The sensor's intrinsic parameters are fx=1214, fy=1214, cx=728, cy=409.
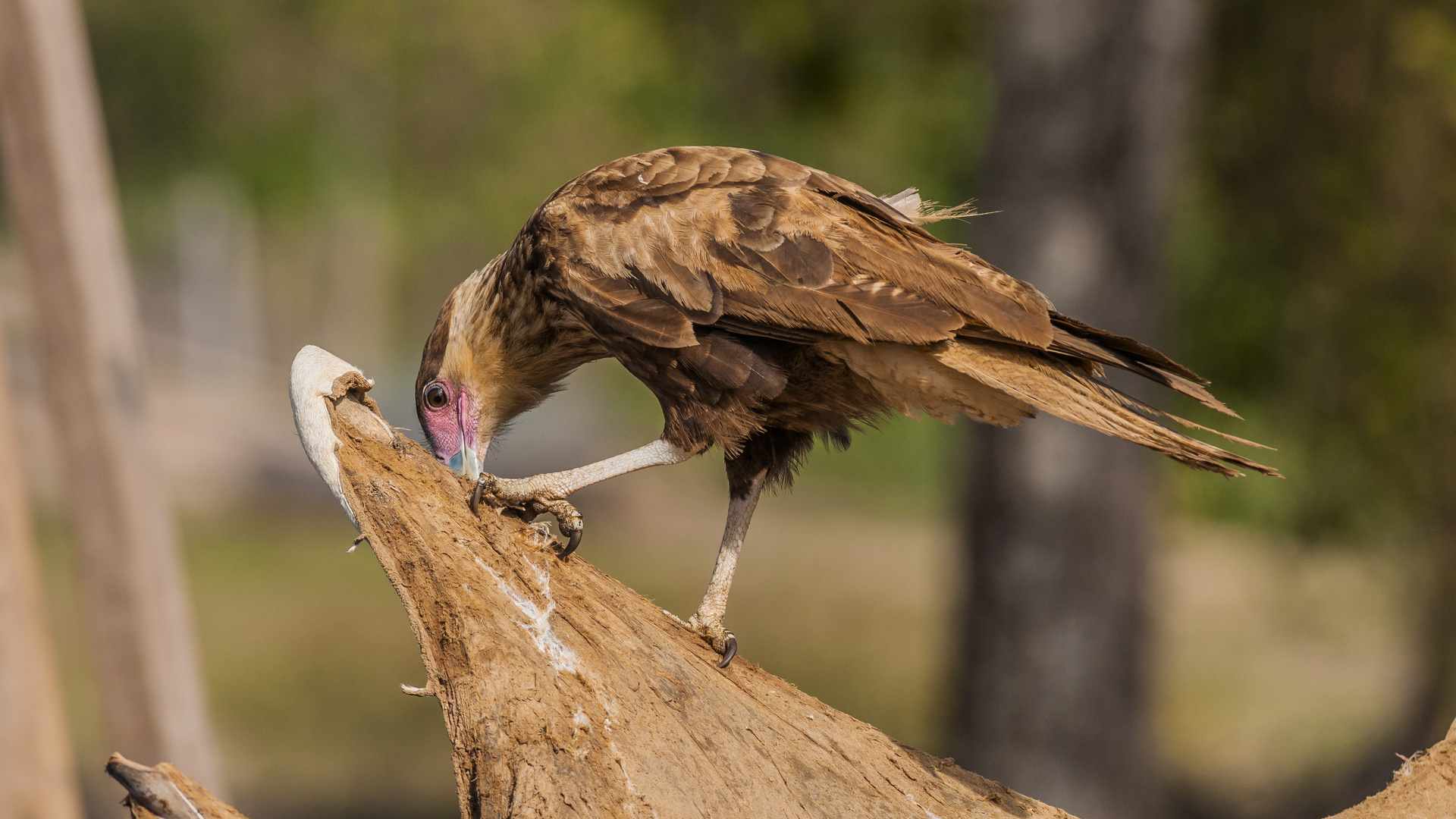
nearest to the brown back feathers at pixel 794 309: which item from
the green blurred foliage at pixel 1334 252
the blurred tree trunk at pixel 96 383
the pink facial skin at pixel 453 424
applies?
the pink facial skin at pixel 453 424

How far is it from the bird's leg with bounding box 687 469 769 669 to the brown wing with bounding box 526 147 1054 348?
0.55m

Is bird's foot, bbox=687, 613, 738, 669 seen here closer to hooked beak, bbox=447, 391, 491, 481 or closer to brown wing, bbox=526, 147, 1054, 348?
brown wing, bbox=526, 147, 1054, 348

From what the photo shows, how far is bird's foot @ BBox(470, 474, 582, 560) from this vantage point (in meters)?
2.52

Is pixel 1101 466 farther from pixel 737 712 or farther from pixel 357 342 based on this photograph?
pixel 357 342

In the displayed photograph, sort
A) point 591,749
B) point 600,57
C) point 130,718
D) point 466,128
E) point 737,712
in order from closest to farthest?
1. point 591,749
2. point 737,712
3. point 130,718
4. point 600,57
5. point 466,128

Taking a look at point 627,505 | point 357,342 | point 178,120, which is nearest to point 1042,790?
point 627,505

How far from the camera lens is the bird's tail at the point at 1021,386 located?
2.23m

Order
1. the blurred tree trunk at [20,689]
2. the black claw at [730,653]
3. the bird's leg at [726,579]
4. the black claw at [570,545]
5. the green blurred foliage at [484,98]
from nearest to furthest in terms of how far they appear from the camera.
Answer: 1. the black claw at [570,545]
2. the black claw at [730,653]
3. the bird's leg at [726,579]
4. the blurred tree trunk at [20,689]
5. the green blurred foliage at [484,98]

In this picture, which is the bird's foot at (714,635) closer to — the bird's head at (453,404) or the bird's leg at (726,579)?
the bird's leg at (726,579)

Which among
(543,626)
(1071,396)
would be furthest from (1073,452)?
(543,626)

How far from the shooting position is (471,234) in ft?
62.3

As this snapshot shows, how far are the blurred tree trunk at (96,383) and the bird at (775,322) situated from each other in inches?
68.0

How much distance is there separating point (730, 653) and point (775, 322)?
743 millimetres

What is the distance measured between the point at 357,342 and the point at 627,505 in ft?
28.8
